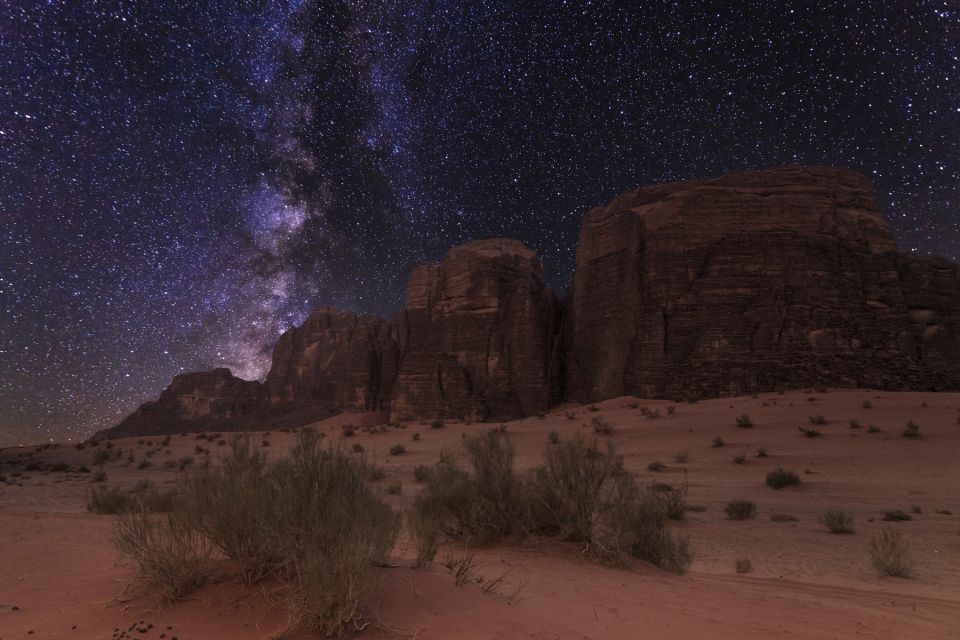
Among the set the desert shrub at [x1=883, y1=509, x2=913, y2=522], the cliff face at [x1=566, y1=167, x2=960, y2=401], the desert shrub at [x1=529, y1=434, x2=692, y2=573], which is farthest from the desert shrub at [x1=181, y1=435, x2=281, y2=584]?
the cliff face at [x1=566, y1=167, x2=960, y2=401]

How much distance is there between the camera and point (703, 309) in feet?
131

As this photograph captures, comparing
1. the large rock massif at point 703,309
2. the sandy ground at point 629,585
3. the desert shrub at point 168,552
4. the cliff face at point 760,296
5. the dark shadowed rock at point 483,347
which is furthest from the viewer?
the dark shadowed rock at point 483,347

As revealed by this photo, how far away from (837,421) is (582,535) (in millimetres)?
20113

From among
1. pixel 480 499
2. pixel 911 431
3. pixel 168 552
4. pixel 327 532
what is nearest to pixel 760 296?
pixel 911 431

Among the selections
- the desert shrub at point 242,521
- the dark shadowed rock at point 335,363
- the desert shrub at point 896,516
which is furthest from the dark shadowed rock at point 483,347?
the desert shrub at point 242,521

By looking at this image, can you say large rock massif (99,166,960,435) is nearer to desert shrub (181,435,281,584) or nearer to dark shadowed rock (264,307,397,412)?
dark shadowed rock (264,307,397,412)

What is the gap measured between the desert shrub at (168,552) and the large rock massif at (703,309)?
36115mm

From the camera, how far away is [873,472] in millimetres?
14648

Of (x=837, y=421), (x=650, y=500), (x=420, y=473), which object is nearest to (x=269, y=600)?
(x=650, y=500)

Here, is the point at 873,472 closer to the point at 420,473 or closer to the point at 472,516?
the point at 420,473

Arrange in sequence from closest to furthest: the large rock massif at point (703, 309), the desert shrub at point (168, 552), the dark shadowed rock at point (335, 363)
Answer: the desert shrub at point (168, 552), the large rock massif at point (703, 309), the dark shadowed rock at point (335, 363)

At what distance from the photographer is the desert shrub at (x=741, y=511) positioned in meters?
10.4

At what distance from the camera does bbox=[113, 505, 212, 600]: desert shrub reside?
343 centimetres

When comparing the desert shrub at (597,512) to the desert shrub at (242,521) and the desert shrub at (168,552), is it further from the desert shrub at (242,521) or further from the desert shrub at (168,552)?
the desert shrub at (168,552)
